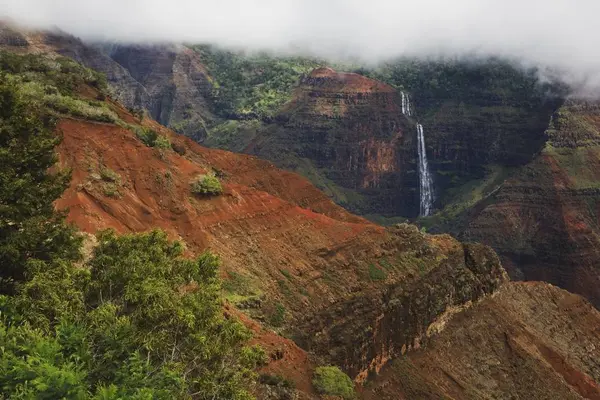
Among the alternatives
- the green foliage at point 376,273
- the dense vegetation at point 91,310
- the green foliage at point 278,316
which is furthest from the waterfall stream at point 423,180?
the dense vegetation at point 91,310

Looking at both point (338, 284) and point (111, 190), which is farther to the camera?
point (338, 284)

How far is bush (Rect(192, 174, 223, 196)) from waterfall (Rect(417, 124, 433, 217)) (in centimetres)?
12717

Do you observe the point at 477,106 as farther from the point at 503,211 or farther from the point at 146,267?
the point at 146,267

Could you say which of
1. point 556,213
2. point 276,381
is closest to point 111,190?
point 276,381

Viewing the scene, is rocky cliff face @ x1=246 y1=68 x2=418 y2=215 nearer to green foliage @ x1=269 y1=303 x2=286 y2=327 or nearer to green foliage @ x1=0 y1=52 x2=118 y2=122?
green foliage @ x1=0 y1=52 x2=118 y2=122

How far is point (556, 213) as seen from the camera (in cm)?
12500

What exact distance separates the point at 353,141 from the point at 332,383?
13878 cm

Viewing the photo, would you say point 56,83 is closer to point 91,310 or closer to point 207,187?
point 207,187

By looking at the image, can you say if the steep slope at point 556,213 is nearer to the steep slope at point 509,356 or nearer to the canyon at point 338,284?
the canyon at point 338,284

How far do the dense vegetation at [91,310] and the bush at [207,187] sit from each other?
19468 mm

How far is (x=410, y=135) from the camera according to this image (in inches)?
6855

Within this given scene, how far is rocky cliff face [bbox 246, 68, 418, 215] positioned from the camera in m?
168

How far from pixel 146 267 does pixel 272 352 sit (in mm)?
13086

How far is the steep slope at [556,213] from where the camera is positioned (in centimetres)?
11888
